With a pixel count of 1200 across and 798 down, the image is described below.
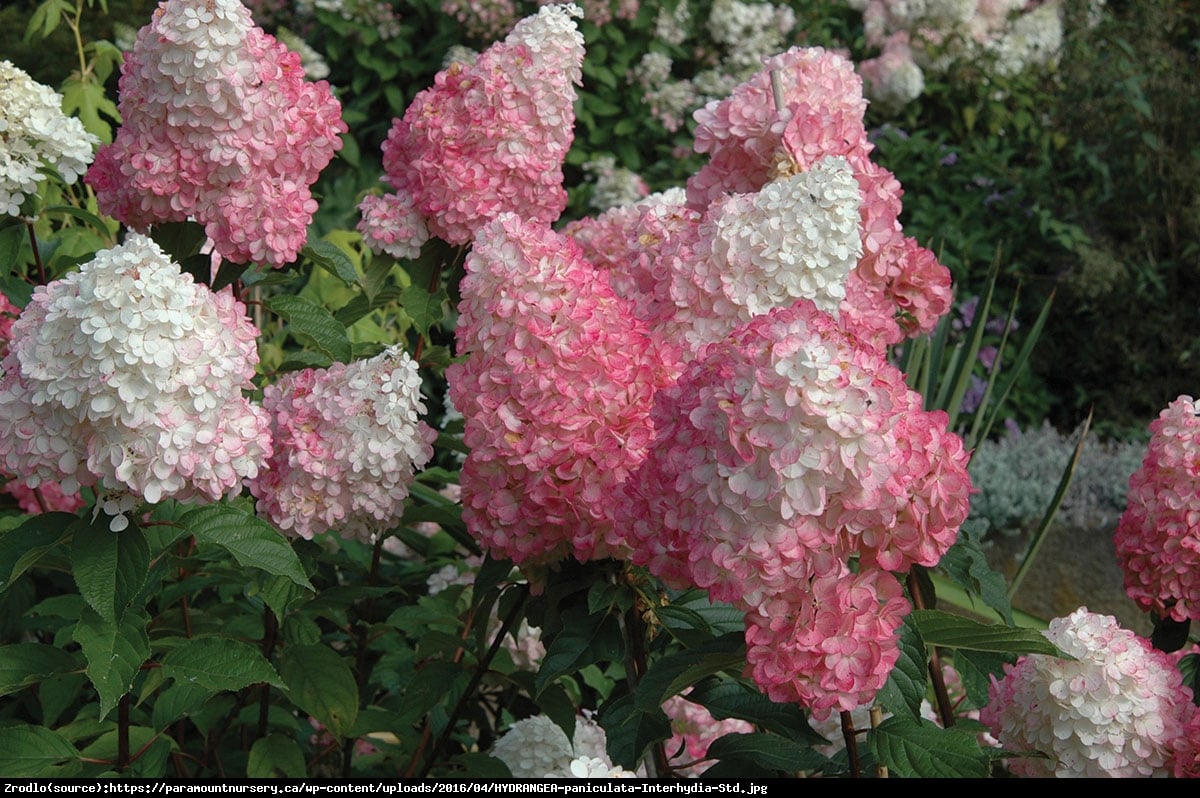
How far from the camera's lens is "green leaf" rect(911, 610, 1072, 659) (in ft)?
4.14

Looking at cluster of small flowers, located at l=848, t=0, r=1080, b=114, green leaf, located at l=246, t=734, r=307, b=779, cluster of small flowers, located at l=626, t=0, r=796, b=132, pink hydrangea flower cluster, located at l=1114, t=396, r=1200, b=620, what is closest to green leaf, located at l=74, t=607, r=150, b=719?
green leaf, located at l=246, t=734, r=307, b=779

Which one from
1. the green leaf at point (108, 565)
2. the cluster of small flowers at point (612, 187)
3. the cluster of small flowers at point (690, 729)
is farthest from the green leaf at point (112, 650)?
the cluster of small flowers at point (612, 187)

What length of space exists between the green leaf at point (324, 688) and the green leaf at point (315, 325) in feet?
1.45

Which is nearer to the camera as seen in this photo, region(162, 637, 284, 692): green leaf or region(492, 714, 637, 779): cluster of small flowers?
region(162, 637, 284, 692): green leaf

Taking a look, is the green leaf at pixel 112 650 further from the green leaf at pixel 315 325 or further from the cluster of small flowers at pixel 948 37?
the cluster of small flowers at pixel 948 37

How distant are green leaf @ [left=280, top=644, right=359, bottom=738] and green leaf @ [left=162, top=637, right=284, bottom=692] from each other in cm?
21

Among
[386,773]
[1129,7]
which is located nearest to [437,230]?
[386,773]

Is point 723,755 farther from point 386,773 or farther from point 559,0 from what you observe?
point 559,0

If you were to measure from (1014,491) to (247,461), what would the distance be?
3.21 meters

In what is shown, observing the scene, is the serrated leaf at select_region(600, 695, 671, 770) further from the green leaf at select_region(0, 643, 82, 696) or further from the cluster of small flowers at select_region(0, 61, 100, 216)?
the cluster of small flowers at select_region(0, 61, 100, 216)

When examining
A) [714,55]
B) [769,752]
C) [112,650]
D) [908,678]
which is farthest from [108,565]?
[714,55]

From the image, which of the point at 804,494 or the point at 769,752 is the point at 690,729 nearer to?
the point at 769,752

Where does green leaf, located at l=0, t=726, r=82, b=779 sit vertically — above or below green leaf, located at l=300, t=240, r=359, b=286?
below

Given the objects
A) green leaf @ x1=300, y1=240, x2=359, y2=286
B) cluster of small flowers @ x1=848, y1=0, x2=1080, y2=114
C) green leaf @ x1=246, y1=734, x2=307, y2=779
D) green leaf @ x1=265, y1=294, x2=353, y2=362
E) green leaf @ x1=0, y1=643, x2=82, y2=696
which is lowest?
cluster of small flowers @ x1=848, y1=0, x2=1080, y2=114
